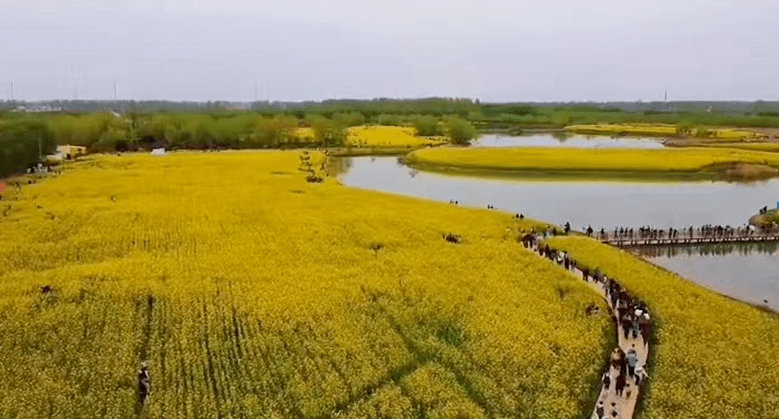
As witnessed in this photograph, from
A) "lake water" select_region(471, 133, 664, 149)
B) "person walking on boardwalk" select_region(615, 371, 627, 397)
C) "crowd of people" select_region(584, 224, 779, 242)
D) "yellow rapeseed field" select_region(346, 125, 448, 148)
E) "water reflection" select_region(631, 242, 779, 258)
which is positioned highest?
"yellow rapeseed field" select_region(346, 125, 448, 148)

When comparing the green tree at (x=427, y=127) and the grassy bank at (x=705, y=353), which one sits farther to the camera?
the green tree at (x=427, y=127)

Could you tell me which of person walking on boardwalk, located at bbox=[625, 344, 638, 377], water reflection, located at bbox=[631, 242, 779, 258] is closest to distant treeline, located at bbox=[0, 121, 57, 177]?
water reflection, located at bbox=[631, 242, 779, 258]

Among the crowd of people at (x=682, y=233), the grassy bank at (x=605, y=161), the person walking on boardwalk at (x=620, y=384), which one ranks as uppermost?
the grassy bank at (x=605, y=161)

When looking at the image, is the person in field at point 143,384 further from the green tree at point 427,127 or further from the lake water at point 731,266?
the green tree at point 427,127

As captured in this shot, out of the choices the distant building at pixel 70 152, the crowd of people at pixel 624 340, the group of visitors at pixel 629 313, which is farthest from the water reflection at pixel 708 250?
the distant building at pixel 70 152

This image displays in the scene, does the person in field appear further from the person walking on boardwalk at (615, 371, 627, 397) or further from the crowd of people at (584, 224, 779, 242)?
the crowd of people at (584, 224, 779, 242)

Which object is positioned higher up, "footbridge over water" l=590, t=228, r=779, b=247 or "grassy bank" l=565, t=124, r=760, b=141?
"grassy bank" l=565, t=124, r=760, b=141

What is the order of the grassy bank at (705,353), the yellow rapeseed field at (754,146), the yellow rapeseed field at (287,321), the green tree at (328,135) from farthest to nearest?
1. the green tree at (328,135)
2. the yellow rapeseed field at (754,146)
3. the yellow rapeseed field at (287,321)
4. the grassy bank at (705,353)

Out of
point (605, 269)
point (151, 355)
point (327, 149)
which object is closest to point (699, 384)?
point (605, 269)

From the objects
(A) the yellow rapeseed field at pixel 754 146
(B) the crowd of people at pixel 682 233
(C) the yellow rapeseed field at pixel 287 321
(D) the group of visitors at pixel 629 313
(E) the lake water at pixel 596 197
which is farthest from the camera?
(A) the yellow rapeseed field at pixel 754 146
